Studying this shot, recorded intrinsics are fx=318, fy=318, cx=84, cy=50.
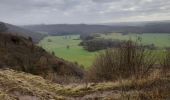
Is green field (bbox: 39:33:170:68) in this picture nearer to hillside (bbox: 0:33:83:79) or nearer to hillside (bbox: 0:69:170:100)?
hillside (bbox: 0:33:83:79)

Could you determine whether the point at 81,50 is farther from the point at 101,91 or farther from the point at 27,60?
the point at 101,91

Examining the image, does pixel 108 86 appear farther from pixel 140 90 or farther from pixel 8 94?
pixel 8 94

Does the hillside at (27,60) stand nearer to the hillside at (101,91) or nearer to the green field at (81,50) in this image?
the green field at (81,50)

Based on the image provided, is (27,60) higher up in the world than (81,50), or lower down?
higher up

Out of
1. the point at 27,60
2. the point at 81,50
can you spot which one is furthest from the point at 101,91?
the point at 81,50

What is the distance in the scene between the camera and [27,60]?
43156 millimetres

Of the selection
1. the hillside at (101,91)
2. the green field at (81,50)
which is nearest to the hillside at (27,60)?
the green field at (81,50)

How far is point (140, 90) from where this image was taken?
961 centimetres

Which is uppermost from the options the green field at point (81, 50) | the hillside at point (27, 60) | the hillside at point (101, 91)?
the hillside at point (101, 91)

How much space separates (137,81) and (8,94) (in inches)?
163

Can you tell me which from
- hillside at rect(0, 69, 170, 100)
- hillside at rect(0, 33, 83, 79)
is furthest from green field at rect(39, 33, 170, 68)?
hillside at rect(0, 69, 170, 100)

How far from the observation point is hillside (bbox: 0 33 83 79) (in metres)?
37.6

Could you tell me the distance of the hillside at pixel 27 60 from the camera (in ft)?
123

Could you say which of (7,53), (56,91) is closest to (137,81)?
(56,91)
